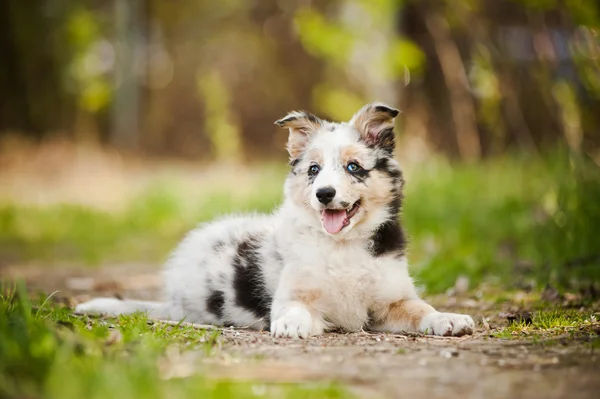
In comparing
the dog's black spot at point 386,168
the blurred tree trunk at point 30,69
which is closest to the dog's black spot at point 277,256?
the dog's black spot at point 386,168

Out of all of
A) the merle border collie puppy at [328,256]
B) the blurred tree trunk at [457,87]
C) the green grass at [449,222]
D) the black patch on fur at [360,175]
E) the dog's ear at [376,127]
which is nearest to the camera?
the merle border collie puppy at [328,256]

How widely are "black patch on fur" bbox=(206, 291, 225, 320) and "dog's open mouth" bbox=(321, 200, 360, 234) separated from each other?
2.98ft

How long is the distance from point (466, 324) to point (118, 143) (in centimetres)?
1508

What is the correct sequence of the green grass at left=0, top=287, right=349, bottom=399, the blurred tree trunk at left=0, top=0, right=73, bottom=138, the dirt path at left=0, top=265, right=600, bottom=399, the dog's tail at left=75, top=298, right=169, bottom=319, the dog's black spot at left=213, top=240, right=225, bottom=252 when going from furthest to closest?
1. the blurred tree trunk at left=0, top=0, right=73, bottom=138
2. the dog's black spot at left=213, top=240, right=225, bottom=252
3. the dog's tail at left=75, top=298, right=169, bottom=319
4. the dirt path at left=0, top=265, right=600, bottom=399
5. the green grass at left=0, top=287, right=349, bottom=399

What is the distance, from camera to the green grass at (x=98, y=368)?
9.57 feet

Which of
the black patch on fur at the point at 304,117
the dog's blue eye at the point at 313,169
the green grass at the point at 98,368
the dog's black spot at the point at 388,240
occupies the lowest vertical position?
the green grass at the point at 98,368

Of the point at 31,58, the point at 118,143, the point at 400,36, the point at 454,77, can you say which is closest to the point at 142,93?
the point at 118,143

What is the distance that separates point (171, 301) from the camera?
536 centimetres

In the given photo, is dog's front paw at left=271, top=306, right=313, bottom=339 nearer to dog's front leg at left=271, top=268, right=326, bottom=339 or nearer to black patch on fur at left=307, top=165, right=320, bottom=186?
dog's front leg at left=271, top=268, right=326, bottom=339

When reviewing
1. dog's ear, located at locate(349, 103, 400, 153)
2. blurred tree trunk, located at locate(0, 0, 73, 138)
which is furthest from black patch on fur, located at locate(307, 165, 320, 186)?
blurred tree trunk, located at locate(0, 0, 73, 138)

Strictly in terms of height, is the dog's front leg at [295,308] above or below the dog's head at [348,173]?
below

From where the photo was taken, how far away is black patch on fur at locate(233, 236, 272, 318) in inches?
Answer: 191

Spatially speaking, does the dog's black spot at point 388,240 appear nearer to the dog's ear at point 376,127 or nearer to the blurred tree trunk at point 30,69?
the dog's ear at point 376,127

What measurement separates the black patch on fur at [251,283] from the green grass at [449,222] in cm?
117
